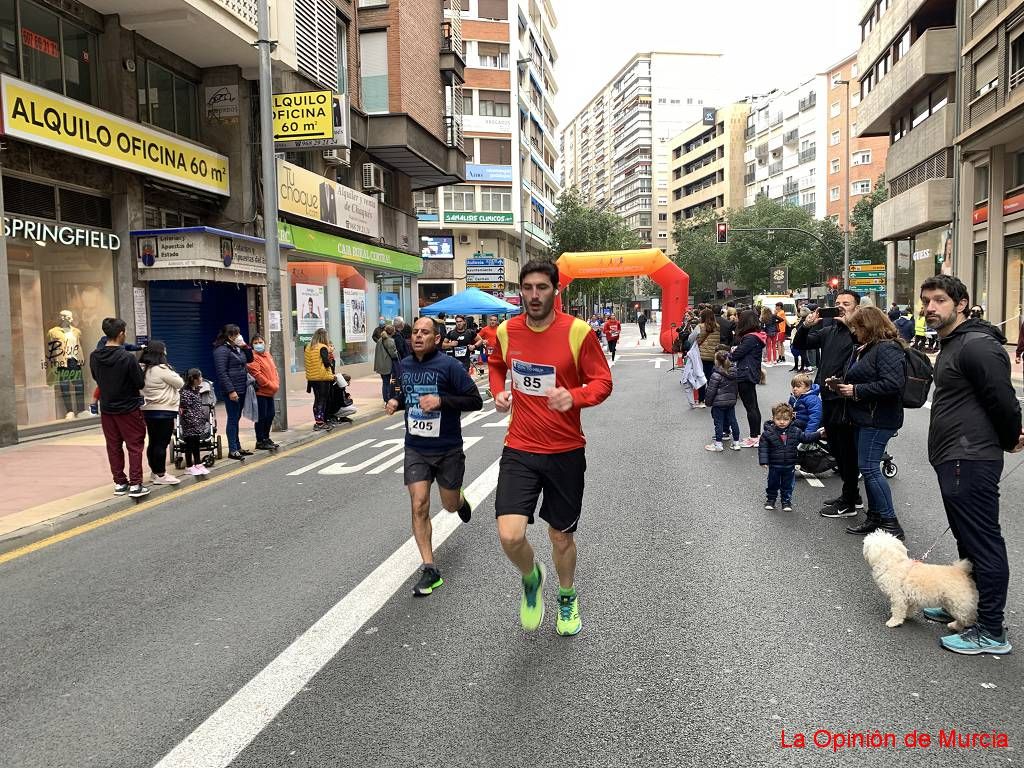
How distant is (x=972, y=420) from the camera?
4.07 m

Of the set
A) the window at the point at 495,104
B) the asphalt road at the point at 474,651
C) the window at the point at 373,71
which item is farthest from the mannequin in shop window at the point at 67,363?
the window at the point at 495,104

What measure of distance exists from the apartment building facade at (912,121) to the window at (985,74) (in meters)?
2.15

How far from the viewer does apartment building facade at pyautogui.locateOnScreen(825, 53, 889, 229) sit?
2901 inches

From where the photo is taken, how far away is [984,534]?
4.02 meters

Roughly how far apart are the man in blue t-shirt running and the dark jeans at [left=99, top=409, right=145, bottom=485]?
3995 millimetres

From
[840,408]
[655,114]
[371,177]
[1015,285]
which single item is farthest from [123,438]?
[655,114]

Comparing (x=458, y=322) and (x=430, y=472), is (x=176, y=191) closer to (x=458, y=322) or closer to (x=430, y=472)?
(x=458, y=322)

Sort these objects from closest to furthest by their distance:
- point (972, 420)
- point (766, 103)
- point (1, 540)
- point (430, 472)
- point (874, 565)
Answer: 1. point (972, 420)
2. point (874, 565)
3. point (430, 472)
4. point (1, 540)
5. point (766, 103)

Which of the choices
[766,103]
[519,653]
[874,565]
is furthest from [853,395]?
[766,103]

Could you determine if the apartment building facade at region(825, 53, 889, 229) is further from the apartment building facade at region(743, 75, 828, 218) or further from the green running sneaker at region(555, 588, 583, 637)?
the green running sneaker at region(555, 588, 583, 637)

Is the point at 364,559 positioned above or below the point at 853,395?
below

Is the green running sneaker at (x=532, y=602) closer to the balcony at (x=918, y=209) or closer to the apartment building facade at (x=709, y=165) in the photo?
the balcony at (x=918, y=209)

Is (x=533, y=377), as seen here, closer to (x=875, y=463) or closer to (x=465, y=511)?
(x=465, y=511)

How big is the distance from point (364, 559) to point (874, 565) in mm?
3312
